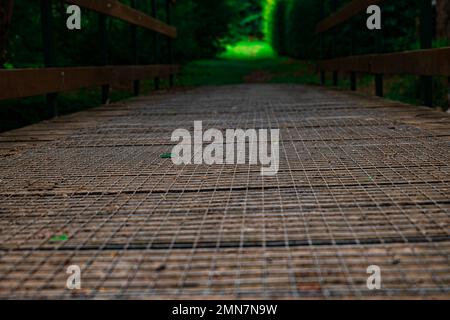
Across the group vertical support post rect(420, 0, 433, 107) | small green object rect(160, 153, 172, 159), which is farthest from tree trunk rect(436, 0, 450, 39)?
small green object rect(160, 153, 172, 159)

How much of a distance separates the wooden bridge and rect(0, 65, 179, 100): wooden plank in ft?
0.21

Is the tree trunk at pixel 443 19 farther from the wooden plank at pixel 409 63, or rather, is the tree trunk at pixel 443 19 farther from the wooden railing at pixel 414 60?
the wooden plank at pixel 409 63

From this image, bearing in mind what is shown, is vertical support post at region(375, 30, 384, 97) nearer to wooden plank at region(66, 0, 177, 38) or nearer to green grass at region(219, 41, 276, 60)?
wooden plank at region(66, 0, 177, 38)

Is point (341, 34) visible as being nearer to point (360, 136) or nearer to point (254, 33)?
point (360, 136)

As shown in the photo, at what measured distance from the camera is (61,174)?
2082 millimetres

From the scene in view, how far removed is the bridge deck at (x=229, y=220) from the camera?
3.52 feet

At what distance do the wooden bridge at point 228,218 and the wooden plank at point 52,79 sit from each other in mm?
64

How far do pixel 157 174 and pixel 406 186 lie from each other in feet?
2.69

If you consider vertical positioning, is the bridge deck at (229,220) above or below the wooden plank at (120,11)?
below

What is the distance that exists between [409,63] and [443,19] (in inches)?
154

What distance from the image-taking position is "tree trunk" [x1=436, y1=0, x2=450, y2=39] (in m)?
7.01

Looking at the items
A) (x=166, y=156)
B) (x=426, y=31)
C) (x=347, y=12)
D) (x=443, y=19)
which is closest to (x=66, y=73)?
(x=166, y=156)

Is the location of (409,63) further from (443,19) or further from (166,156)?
(443,19)

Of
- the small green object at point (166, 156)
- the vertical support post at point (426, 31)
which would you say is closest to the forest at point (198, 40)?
the vertical support post at point (426, 31)
